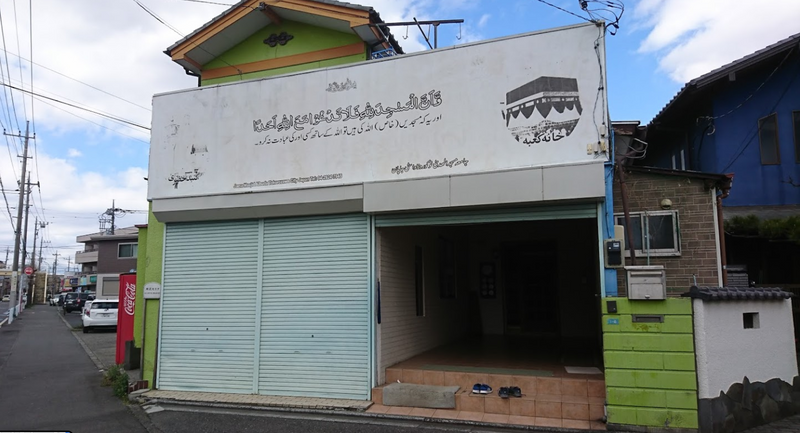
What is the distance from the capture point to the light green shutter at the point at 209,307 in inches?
359

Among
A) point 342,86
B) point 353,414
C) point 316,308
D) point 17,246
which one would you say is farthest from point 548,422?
point 17,246

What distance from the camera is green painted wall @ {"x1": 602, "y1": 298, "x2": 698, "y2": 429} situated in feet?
21.6

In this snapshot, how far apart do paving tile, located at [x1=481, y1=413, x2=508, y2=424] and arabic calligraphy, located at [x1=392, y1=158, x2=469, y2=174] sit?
3.49 metres

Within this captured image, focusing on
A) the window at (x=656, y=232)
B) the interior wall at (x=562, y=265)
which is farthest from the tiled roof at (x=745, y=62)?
the window at (x=656, y=232)

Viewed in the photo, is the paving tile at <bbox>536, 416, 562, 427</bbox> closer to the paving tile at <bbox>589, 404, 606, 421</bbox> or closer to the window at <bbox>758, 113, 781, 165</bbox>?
the paving tile at <bbox>589, 404, 606, 421</bbox>

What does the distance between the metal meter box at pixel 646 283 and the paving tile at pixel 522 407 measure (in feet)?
6.35

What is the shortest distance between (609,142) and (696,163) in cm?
861

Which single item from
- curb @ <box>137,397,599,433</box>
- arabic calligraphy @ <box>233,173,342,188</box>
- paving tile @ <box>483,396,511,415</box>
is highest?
arabic calligraphy @ <box>233,173,342,188</box>

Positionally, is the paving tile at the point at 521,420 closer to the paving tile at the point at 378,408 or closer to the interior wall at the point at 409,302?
the paving tile at the point at 378,408

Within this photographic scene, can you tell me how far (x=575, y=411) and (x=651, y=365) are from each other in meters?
1.14

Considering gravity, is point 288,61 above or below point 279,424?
above

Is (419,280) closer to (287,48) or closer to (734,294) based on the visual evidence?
(287,48)

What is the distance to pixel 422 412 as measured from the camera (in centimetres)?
760

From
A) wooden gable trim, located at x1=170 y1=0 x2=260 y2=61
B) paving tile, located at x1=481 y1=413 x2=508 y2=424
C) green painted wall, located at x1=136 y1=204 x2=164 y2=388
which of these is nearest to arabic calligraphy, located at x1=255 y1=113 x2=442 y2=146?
wooden gable trim, located at x1=170 y1=0 x2=260 y2=61
